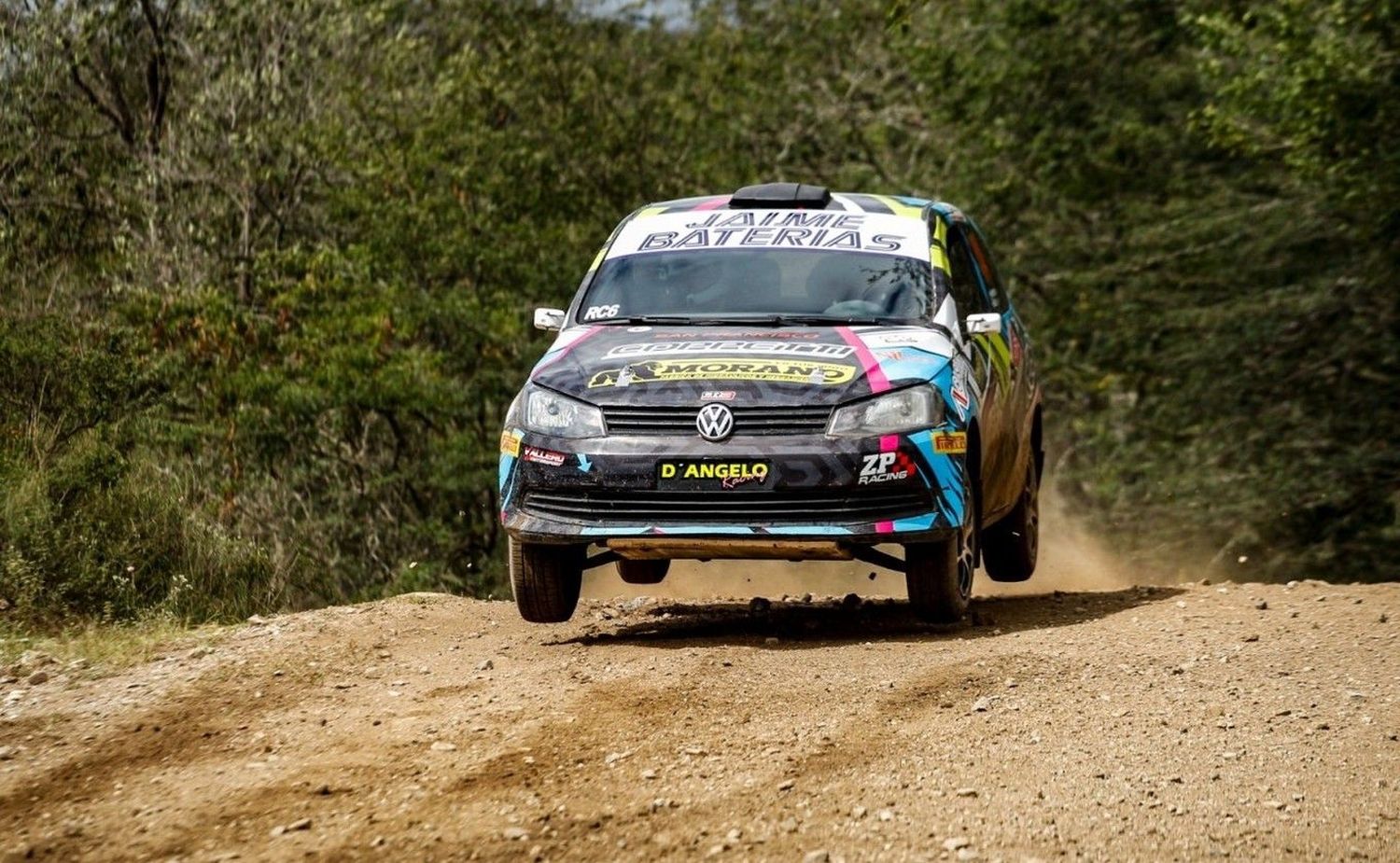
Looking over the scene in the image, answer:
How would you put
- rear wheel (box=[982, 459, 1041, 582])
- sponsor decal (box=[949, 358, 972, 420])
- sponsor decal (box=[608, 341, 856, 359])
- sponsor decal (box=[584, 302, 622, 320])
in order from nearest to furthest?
sponsor decal (box=[608, 341, 856, 359]), sponsor decal (box=[949, 358, 972, 420]), sponsor decal (box=[584, 302, 622, 320]), rear wheel (box=[982, 459, 1041, 582])

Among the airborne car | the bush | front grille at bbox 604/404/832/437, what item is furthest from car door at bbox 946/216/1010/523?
the bush

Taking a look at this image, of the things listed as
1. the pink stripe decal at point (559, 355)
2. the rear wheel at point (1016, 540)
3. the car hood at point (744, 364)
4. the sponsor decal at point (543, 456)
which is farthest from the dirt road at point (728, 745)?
the rear wheel at point (1016, 540)

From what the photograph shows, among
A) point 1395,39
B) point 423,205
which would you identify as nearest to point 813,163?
point 423,205

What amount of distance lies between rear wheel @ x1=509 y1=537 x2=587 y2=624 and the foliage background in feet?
21.1

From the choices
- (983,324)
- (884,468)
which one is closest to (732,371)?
(884,468)

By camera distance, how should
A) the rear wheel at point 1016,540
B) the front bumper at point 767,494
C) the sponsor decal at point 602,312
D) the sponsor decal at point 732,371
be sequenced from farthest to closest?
the rear wheel at point 1016,540 → the sponsor decal at point 602,312 → the sponsor decal at point 732,371 → the front bumper at point 767,494

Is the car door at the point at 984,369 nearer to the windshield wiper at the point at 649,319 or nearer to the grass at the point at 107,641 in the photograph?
the windshield wiper at the point at 649,319

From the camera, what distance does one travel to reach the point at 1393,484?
22156 millimetres

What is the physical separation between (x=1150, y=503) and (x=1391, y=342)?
3.71 m

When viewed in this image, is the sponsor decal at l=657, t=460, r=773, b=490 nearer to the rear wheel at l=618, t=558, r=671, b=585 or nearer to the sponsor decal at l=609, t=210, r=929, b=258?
the rear wheel at l=618, t=558, r=671, b=585

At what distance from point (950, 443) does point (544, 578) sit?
1821mm

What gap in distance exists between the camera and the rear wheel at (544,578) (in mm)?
8852

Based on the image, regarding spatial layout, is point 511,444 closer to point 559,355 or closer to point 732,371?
point 559,355

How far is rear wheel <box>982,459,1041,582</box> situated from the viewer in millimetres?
11297
